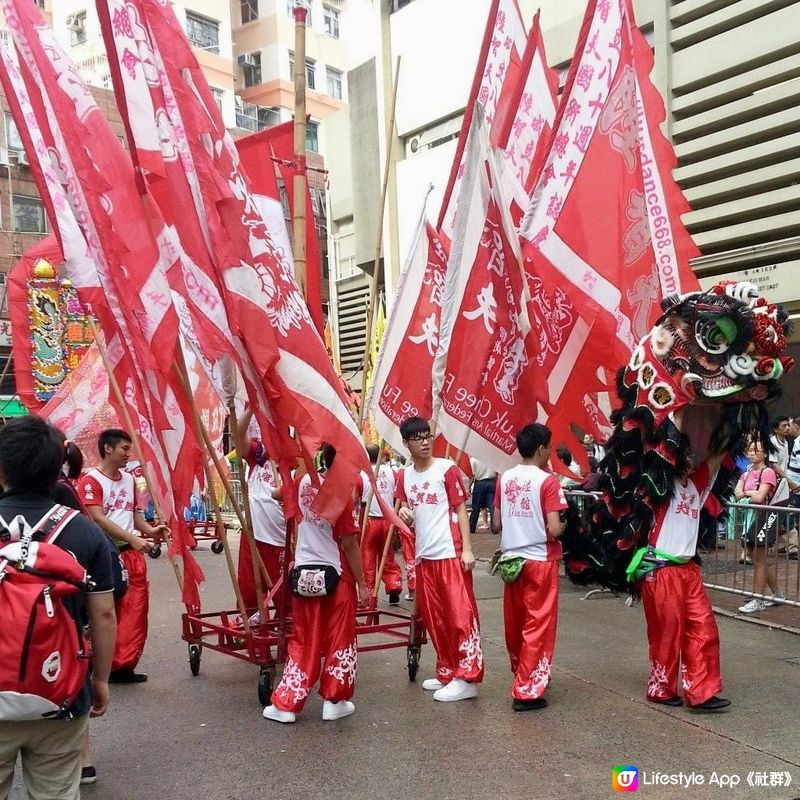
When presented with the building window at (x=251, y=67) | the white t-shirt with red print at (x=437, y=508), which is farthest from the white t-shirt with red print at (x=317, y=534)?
the building window at (x=251, y=67)

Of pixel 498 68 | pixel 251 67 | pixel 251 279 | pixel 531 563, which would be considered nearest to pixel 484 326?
pixel 531 563

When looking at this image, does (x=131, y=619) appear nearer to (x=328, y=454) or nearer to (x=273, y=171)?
(x=328, y=454)

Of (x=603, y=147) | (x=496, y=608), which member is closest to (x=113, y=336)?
(x=603, y=147)

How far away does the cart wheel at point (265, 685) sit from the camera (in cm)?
524

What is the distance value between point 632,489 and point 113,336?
314 cm

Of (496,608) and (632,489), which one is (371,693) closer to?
(632,489)

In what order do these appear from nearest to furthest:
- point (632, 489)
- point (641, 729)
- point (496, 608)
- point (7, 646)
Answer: point (7, 646) < point (641, 729) < point (632, 489) < point (496, 608)

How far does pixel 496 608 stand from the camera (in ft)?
27.2

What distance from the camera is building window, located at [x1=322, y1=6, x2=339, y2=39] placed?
34.6 metres

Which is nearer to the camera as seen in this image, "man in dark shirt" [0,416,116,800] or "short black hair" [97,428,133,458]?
"man in dark shirt" [0,416,116,800]

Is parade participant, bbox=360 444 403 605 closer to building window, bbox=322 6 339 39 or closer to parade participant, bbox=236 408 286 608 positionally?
parade participant, bbox=236 408 286 608

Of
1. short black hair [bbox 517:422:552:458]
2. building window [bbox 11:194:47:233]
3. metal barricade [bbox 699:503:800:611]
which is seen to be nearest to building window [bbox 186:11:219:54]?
building window [bbox 11:194:47:233]

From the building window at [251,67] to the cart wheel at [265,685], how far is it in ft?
102

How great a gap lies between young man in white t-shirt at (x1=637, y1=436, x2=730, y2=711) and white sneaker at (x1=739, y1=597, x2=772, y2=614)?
9.57 ft
